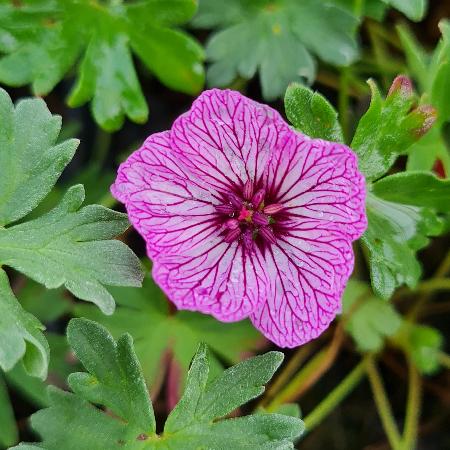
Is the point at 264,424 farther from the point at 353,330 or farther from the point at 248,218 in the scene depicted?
the point at 353,330

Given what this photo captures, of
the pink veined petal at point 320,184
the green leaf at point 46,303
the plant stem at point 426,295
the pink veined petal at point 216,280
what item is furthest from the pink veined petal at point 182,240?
the plant stem at point 426,295

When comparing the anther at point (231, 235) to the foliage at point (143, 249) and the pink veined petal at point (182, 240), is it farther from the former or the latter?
the foliage at point (143, 249)

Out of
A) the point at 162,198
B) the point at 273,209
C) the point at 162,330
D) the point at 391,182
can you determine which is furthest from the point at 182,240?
the point at 162,330

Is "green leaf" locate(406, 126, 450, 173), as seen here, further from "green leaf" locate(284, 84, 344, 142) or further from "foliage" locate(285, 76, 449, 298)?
"green leaf" locate(284, 84, 344, 142)

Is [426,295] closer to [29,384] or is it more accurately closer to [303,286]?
[303,286]

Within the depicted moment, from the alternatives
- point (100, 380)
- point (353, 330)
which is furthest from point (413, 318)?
point (100, 380)

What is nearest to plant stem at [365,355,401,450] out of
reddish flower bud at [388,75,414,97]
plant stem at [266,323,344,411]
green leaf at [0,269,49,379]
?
plant stem at [266,323,344,411]
